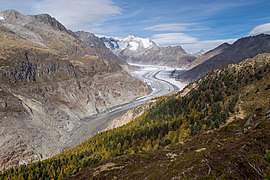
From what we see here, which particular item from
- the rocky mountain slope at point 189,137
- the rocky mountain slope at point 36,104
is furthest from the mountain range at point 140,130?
the rocky mountain slope at point 36,104

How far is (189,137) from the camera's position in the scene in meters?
69.1

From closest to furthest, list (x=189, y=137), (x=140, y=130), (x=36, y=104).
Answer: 1. (x=189, y=137)
2. (x=140, y=130)
3. (x=36, y=104)

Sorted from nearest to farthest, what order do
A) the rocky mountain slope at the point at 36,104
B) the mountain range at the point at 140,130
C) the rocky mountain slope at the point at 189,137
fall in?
the mountain range at the point at 140,130
the rocky mountain slope at the point at 189,137
the rocky mountain slope at the point at 36,104

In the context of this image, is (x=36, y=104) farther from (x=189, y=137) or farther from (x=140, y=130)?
(x=189, y=137)

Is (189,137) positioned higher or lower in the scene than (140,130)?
higher

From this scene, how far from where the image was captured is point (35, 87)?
166000 millimetres

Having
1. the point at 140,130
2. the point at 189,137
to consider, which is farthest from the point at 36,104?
the point at 189,137

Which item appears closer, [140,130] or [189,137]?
[189,137]

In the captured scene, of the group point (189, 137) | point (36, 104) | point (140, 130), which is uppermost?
point (36, 104)

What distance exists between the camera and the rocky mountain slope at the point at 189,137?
115 ft

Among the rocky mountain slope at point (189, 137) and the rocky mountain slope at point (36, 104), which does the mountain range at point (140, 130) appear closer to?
the rocky mountain slope at point (189, 137)

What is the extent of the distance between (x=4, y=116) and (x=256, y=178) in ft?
401

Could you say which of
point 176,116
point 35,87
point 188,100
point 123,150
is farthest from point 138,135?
point 35,87

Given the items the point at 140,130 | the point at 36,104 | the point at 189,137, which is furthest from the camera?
the point at 36,104
